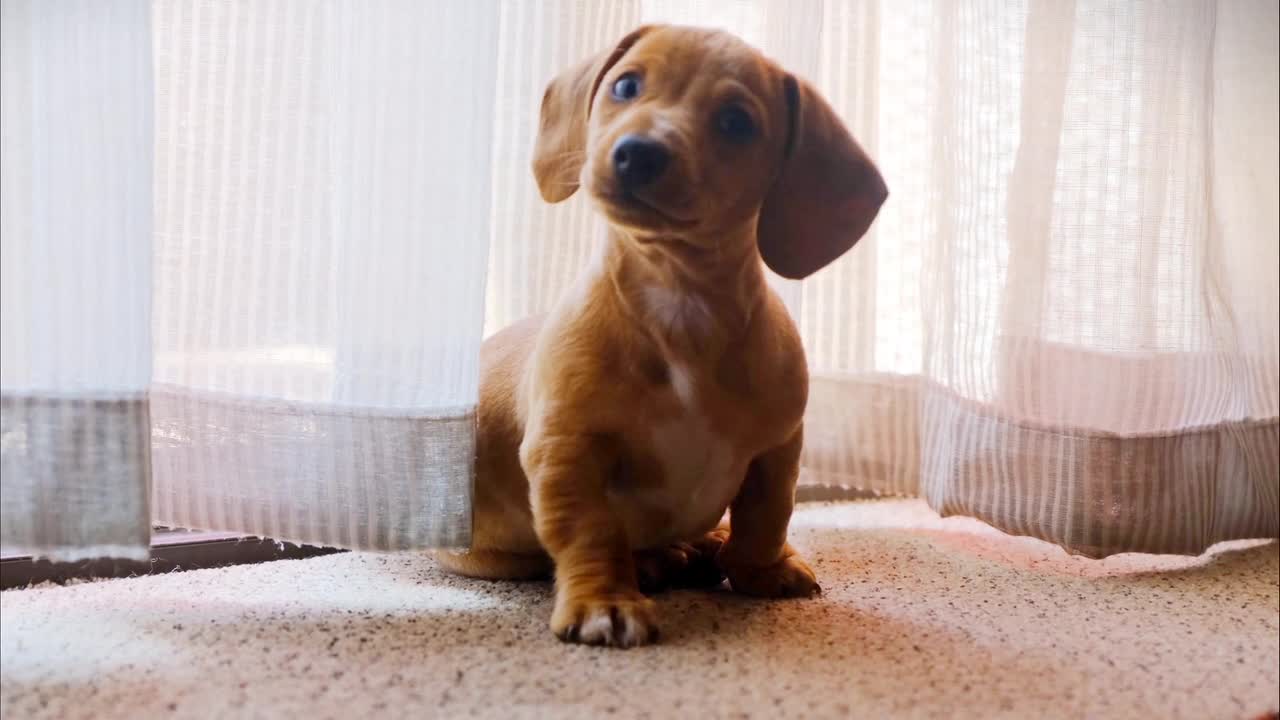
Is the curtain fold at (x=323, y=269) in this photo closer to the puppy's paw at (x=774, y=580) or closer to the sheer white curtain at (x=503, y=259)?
the sheer white curtain at (x=503, y=259)

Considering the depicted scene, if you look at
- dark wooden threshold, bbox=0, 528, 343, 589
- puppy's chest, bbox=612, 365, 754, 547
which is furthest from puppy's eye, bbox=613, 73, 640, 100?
dark wooden threshold, bbox=0, 528, 343, 589

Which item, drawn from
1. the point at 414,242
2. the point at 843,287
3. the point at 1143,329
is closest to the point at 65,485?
the point at 414,242

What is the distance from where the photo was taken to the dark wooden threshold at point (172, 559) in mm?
1174

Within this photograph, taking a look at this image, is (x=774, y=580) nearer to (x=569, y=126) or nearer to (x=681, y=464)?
(x=681, y=464)

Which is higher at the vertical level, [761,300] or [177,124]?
[177,124]

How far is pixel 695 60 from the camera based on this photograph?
1104 millimetres

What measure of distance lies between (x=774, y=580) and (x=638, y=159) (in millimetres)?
535

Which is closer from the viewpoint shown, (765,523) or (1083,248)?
(765,523)

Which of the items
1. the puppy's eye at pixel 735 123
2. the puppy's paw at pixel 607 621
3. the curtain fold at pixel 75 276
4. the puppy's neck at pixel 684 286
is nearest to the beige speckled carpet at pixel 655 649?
the puppy's paw at pixel 607 621

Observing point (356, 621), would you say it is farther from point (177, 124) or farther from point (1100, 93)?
point (1100, 93)

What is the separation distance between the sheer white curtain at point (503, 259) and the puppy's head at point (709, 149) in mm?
133

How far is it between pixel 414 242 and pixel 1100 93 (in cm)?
95

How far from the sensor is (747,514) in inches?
50.1

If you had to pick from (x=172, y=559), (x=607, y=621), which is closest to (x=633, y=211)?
(x=607, y=621)
